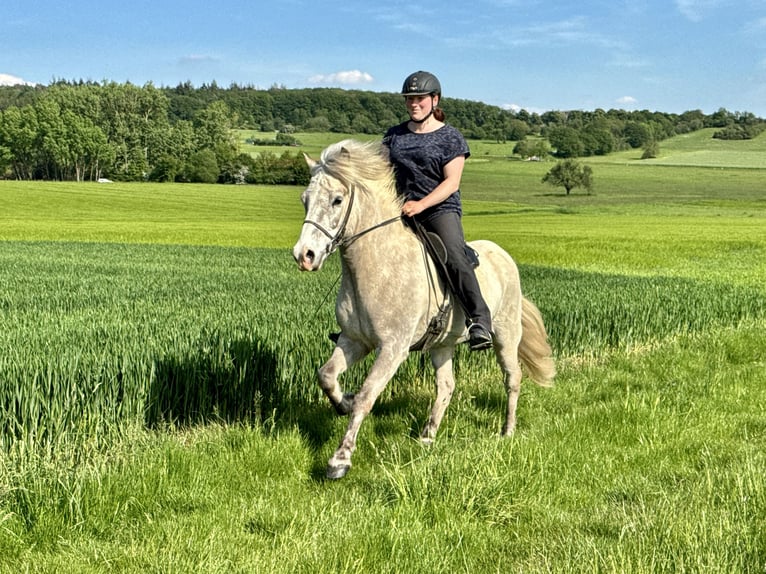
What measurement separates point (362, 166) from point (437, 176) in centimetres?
82

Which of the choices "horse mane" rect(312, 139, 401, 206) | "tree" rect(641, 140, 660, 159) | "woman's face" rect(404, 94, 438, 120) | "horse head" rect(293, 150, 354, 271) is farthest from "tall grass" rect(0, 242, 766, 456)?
"tree" rect(641, 140, 660, 159)

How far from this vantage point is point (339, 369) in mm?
4922

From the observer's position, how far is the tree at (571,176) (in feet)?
316

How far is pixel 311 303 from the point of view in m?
11.5

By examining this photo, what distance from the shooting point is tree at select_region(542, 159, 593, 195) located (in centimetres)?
9631

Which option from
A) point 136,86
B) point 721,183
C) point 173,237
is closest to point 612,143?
point 721,183

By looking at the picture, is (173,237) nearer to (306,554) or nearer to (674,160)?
(306,554)

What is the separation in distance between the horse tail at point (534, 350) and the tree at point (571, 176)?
93.3 m

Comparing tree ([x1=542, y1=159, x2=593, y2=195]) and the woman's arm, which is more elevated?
tree ([x1=542, y1=159, x2=593, y2=195])

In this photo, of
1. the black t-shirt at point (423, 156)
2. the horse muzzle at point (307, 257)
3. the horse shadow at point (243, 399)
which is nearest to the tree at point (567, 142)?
the horse shadow at point (243, 399)

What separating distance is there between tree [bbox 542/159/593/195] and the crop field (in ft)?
284

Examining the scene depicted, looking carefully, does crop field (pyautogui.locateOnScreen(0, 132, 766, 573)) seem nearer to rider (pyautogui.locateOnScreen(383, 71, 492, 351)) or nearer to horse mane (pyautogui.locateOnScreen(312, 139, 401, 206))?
rider (pyautogui.locateOnScreen(383, 71, 492, 351))

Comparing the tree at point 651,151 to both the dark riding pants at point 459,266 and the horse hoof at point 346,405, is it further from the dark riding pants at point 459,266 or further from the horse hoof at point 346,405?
the horse hoof at point 346,405

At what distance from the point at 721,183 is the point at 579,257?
8137 cm
